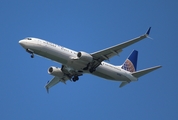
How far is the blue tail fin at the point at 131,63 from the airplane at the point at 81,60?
74cm

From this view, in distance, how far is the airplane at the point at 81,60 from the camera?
55750 millimetres

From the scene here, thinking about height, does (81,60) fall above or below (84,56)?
below

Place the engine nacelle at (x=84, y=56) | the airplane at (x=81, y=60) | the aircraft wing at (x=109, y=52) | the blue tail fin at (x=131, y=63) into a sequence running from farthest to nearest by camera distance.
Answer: the blue tail fin at (x=131, y=63) → the engine nacelle at (x=84, y=56) → the airplane at (x=81, y=60) → the aircraft wing at (x=109, y=52)

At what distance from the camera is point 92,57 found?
5772cm

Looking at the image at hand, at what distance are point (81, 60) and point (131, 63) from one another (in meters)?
13.1

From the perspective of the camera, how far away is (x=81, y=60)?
5688 cm

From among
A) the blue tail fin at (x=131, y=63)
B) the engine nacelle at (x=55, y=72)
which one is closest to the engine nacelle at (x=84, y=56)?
the engine nacelle at (x=55, y=72)

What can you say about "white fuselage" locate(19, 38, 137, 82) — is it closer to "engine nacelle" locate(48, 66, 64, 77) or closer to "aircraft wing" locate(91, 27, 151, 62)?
"aircraft wing" locate(91, 27, 151, 62)

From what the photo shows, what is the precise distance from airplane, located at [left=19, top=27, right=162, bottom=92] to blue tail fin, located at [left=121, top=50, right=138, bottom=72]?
2.43 ft

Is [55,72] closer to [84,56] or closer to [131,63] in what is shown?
[84,56]

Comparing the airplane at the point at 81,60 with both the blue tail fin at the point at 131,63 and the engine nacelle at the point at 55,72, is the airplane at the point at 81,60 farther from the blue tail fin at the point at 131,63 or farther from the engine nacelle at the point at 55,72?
the blue tail fin at the point at 131,63

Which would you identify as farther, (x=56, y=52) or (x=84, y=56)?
(x=84, y=56)

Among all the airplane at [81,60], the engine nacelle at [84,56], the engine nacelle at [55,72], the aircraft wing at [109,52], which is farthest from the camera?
the engine nacelle at [55,72]

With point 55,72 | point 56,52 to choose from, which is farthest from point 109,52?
point 55,72
